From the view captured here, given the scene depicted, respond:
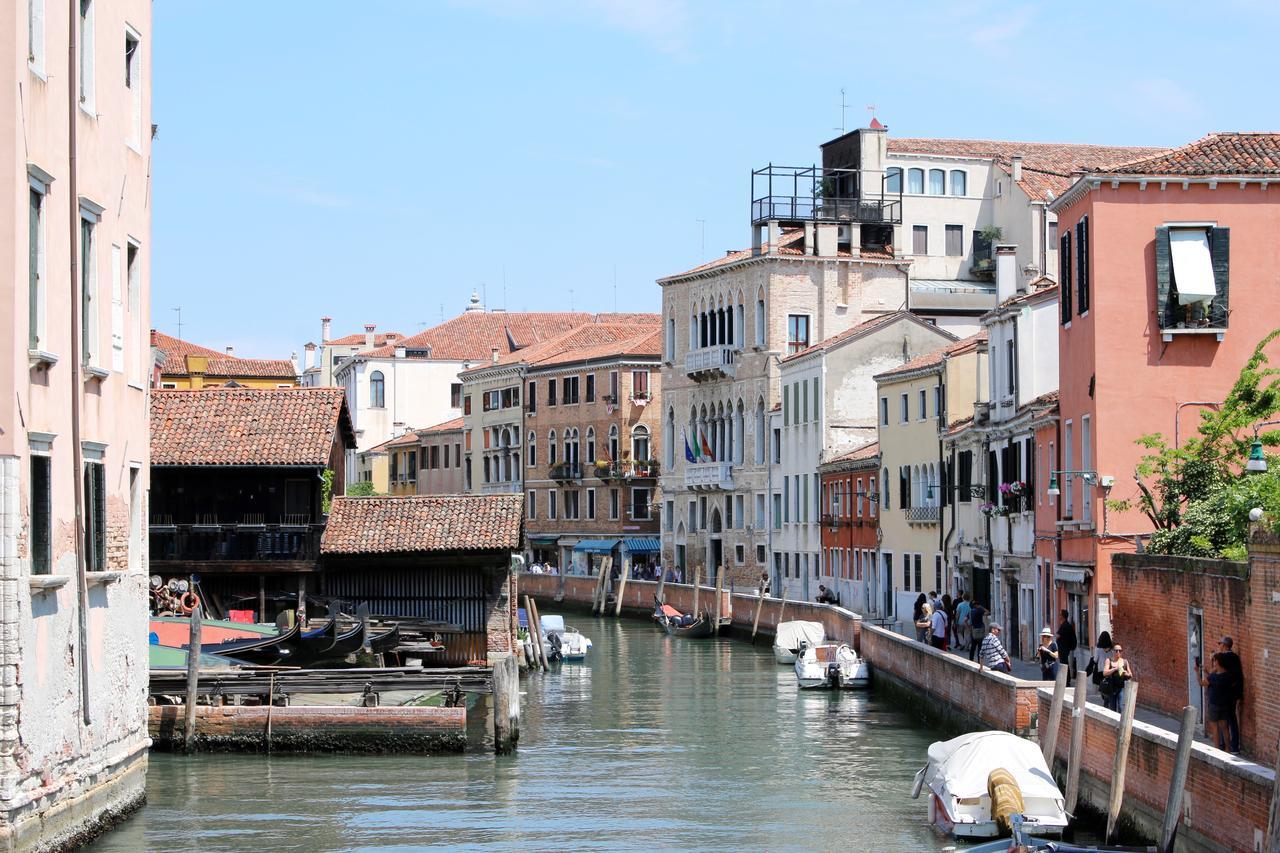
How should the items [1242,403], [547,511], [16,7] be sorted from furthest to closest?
[547,511] < [1242,403] < [16,7]

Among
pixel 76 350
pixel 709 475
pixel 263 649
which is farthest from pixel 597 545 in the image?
pixel 76 350

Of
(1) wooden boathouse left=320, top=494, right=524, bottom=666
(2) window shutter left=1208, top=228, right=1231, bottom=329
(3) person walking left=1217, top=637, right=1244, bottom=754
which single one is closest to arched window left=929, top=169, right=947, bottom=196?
(1) wooden boathouse left=320, top=494, right=524, bottom=666

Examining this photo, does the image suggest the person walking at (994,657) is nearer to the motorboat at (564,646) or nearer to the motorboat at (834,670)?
the motorboat at (834,670)

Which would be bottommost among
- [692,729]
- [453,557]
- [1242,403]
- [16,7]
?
[692,729]

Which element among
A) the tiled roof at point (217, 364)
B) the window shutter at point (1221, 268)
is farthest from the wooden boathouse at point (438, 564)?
the tiled roof at point (217, 364)

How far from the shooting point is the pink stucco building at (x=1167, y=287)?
25453 mm

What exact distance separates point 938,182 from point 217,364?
23.3 meters

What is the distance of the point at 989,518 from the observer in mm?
36312

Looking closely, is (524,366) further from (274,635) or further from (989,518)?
(274,635)

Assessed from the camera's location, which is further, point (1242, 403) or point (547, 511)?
point (547, 511)

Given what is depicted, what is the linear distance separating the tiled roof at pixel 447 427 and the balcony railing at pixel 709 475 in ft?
73.1

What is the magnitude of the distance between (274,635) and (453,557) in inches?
140

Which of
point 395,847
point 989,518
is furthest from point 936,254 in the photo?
point 395,847

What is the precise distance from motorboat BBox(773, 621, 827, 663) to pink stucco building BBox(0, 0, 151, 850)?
953 inches
